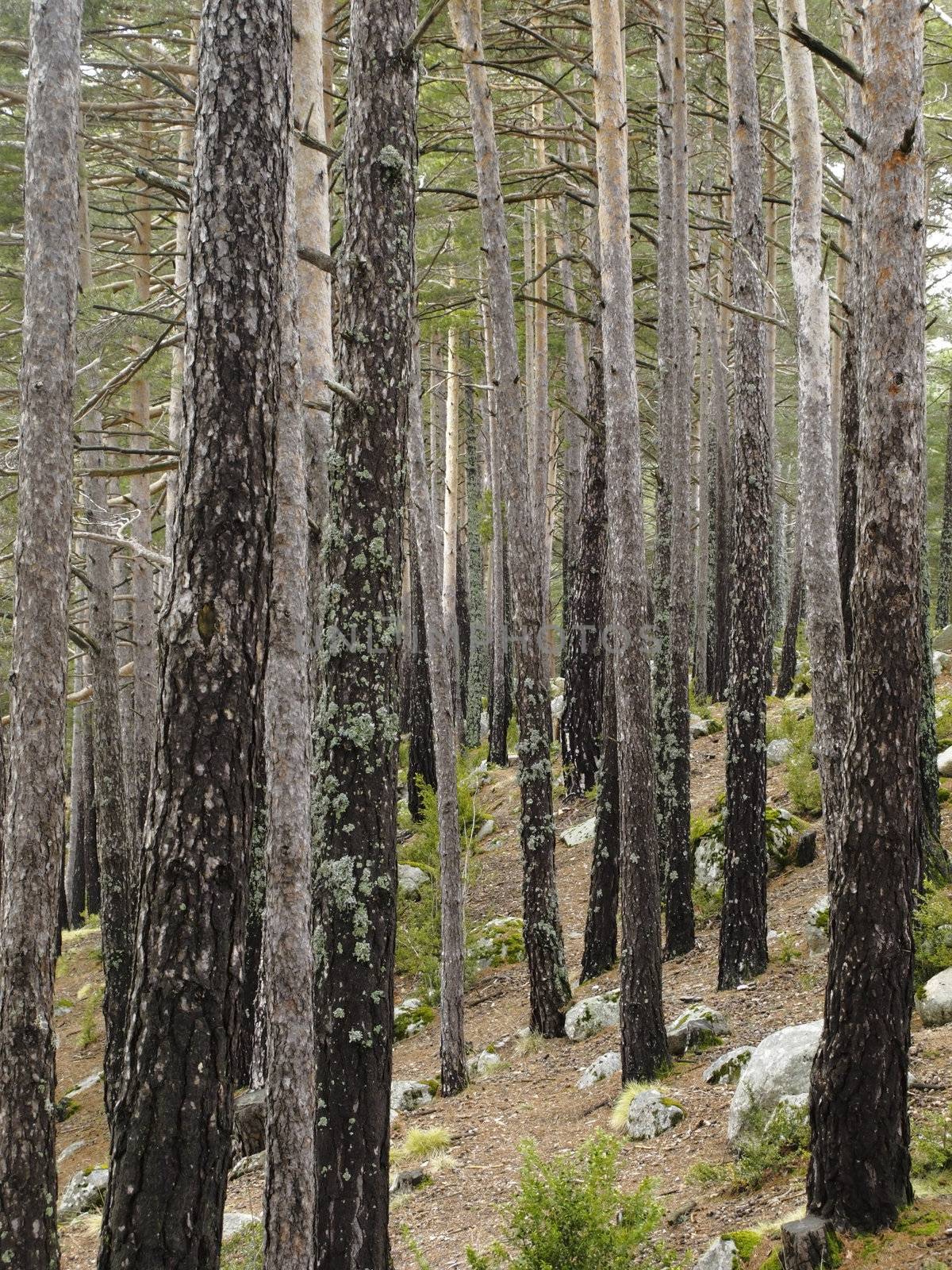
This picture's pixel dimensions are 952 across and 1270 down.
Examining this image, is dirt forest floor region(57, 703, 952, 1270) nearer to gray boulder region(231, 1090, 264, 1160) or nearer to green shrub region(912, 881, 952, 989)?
gray boulder region(231, 1090, 264, 1160)

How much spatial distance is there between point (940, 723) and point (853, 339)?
513 centimetres

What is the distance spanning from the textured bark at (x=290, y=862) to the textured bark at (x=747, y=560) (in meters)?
5.04

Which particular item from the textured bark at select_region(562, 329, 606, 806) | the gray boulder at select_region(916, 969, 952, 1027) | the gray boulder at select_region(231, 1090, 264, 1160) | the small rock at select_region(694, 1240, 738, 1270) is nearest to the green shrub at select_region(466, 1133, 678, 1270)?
the small rock at select_region(694, 1240, 738, 1270)

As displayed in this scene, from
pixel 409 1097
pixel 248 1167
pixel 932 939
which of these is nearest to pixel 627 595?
pixel 932 939

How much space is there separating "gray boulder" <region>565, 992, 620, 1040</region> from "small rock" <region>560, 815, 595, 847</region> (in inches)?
202

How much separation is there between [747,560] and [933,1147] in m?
4.86

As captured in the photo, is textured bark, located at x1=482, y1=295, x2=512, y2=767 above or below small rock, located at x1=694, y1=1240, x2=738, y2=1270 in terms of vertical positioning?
above

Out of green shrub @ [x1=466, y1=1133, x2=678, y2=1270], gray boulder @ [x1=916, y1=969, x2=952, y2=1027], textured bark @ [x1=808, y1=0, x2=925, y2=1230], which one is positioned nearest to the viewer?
textured bark @ [x1=808, y1=0, x2=925, y2=1230]

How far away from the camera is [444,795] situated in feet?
32.8

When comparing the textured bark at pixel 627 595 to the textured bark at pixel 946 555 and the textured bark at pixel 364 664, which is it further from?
the textured bark at pixel 946 555

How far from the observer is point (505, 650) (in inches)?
846

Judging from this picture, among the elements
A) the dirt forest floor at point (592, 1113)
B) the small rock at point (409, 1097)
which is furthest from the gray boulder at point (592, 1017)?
the small rock at point (409, 1097)

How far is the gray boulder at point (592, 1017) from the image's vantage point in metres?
9.76

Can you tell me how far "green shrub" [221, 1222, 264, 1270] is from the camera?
584cm
